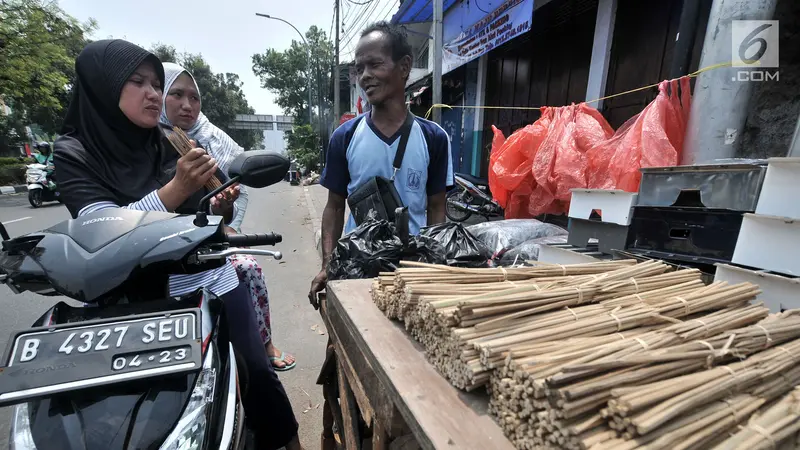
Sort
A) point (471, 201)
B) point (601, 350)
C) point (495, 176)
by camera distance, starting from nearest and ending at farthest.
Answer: point (601, 350) < point (495, 176) < point (471, 201)

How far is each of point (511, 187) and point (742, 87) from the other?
188 centimetres

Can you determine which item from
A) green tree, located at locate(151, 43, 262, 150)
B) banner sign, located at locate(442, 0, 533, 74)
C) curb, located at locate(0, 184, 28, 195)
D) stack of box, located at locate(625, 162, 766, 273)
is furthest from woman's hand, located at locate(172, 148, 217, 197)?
green tree, located at locate(151, 43, 262, 150)

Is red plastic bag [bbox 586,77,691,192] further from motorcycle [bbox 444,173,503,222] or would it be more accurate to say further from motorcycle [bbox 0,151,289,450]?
motorcycle [bbox 444,173,503,222]

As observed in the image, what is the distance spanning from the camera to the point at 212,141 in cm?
240

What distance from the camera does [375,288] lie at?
49.6 inches

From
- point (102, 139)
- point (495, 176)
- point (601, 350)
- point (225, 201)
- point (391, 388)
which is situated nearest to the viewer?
point (601, 350)

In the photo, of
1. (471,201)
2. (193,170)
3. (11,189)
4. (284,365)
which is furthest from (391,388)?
(11,189)

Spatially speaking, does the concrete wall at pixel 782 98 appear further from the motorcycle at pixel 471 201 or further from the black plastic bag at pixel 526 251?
the motorcycle at pixel 471 201

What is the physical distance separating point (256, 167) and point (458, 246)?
3.01 ft

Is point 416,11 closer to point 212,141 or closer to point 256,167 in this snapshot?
point 212,141

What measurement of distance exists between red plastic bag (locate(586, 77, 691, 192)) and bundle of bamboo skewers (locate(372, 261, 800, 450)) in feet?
5.04

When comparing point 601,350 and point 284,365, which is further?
point 284,365

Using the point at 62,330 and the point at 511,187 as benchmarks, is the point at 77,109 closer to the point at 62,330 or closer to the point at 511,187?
the point at 62,330

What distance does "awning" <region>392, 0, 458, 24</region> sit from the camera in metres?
7.02
